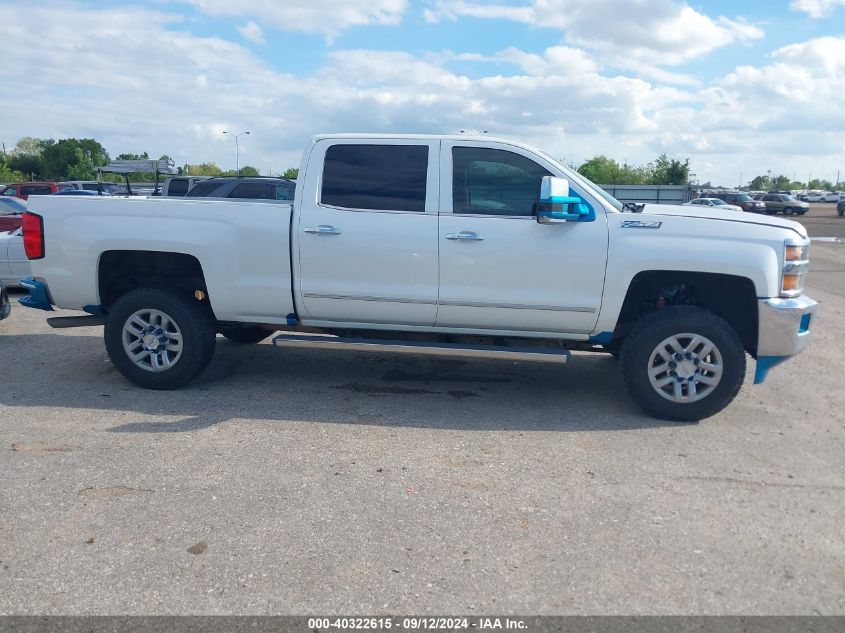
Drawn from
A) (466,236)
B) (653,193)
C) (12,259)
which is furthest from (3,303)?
(653,193)

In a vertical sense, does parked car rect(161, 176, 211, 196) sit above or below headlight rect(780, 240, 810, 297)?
above

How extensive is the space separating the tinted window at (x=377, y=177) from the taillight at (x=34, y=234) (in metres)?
2.39

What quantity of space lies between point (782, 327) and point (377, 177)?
3.25m

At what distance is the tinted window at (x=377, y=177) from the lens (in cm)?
571

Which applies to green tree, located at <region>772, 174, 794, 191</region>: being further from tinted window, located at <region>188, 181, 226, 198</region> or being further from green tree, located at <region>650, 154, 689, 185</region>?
tinted window, located at <region>188, 181, 226, 198</region>

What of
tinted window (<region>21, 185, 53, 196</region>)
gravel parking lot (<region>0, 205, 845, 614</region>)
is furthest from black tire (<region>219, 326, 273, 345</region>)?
tinted window (<region>21, 185, 53, 196</region>)

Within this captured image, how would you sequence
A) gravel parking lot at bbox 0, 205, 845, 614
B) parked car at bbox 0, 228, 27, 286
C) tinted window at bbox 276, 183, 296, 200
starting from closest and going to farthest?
gravel parking lot at bbox 0, 205, 845, 614
parked car at bbox 0, 228, 27, 286
tinted window at bbox 276, 183, 296, 200

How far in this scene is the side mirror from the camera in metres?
5.16

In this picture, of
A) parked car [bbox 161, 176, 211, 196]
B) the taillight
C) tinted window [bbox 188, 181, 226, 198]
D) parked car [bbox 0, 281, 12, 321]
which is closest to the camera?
the taillight

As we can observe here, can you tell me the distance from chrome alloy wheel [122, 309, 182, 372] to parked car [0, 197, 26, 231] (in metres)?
10.4

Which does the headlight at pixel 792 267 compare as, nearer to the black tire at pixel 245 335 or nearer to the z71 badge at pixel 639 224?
the z71 badge at pixel 639 224

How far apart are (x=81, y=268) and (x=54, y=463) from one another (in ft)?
6.71

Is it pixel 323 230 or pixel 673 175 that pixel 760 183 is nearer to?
pixel 673 175

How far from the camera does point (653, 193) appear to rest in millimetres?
41375
